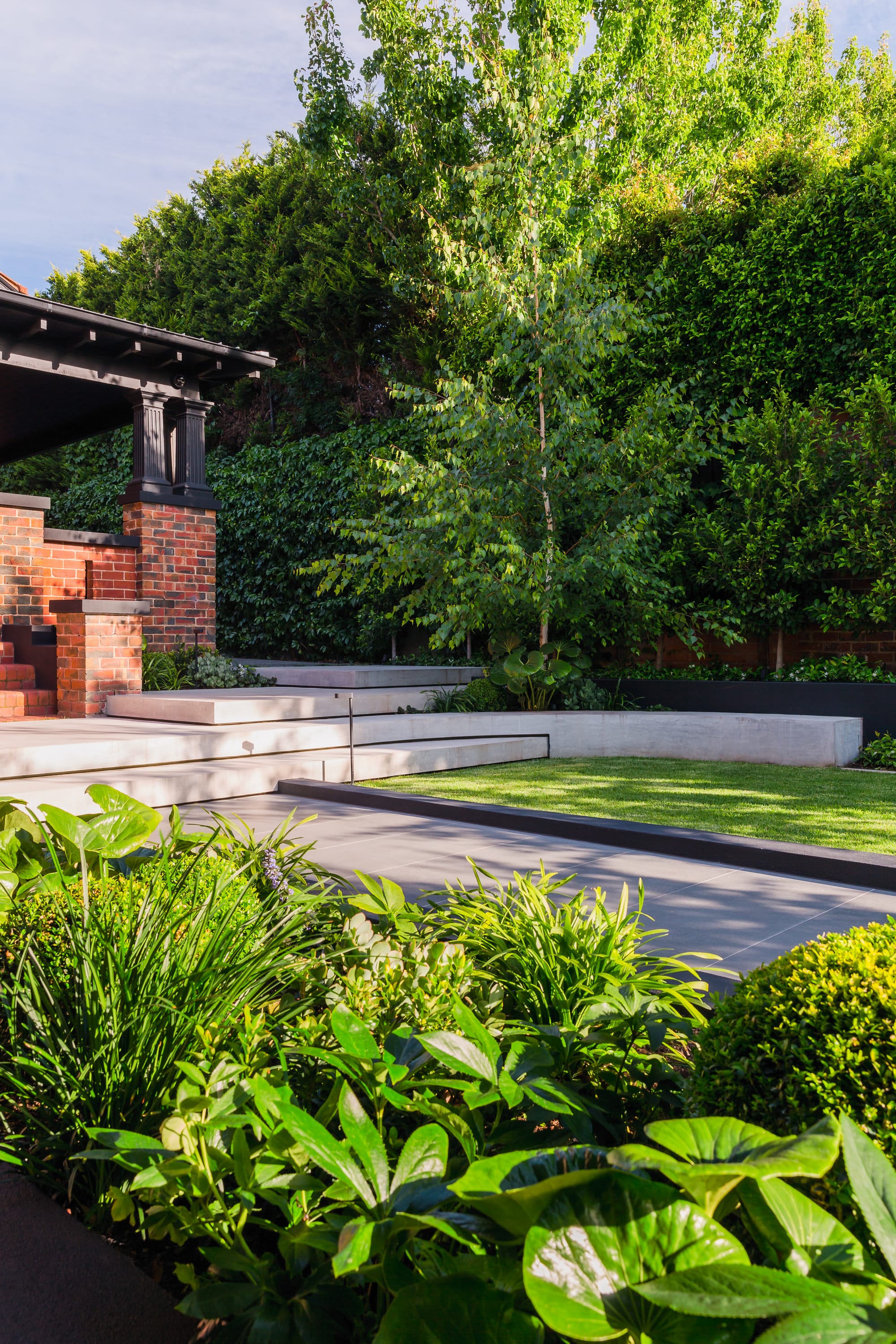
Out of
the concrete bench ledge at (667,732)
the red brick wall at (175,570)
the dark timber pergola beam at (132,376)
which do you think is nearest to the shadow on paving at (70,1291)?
the concrete bench ledge at (667,732)

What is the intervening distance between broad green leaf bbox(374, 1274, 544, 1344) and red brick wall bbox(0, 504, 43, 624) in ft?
27.8

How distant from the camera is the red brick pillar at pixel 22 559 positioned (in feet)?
26.7

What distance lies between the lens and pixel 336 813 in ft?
17.5

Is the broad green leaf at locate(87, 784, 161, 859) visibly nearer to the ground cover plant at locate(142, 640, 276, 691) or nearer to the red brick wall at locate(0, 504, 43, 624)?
the ground cover plant at locate(142, 640, 276, 691)

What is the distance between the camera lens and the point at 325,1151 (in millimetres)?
1083

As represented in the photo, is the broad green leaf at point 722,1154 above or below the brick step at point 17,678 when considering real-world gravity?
below

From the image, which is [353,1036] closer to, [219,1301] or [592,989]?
[219,1301]

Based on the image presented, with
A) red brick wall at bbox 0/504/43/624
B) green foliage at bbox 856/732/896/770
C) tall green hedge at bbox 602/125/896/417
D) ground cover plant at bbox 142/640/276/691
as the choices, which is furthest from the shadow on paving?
tall green hedge at bbox 602/125/896/417

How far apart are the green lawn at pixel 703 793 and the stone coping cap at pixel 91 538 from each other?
14.6 ft

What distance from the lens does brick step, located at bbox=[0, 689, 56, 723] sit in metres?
7.50

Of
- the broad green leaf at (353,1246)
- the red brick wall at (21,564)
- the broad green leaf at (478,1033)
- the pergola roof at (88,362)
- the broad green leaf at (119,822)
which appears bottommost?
the broad green leaf at (353,1246)

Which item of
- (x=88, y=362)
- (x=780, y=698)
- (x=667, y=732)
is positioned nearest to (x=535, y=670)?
(x=667, y=732)

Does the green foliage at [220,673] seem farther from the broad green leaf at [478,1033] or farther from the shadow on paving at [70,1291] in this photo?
the broad green leaf at [478,1033]

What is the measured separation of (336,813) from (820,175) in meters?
9.36
